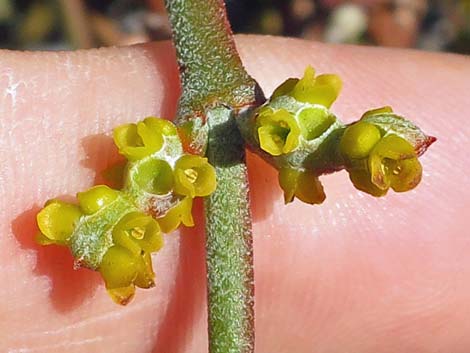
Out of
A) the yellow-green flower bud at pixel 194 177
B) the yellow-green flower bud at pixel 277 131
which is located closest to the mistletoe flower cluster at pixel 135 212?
the yellow-green flower bud at pixel 194 177

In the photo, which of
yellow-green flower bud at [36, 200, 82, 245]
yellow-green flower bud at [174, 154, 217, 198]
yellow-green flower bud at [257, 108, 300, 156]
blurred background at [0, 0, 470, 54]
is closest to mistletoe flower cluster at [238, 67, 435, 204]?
yellow-green flower bud at [257, 108, 300, 156]

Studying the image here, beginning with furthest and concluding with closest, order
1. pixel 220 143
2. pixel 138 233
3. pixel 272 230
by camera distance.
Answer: pixel 272 230
pixel 220 143
pixel 138 233

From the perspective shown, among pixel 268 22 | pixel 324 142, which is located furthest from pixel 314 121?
pixel 268 22

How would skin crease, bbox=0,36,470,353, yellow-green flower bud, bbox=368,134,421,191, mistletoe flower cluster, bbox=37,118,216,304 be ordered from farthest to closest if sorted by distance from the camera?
skin crease, bbox=0,36,470,353, mistletoe flower cluster, bbox=37,118,216,304, yellow-green flower bud, bbox=368,134,421,191

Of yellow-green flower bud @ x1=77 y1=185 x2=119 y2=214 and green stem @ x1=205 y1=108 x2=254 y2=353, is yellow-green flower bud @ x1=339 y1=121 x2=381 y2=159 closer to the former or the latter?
green stem @ x1=205 y1=108 x2=254 y2=353

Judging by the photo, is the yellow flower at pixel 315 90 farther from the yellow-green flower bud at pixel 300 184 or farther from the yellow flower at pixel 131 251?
the yellow flower at pixel 131 251

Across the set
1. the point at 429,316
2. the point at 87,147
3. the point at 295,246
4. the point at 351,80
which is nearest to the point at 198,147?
the point at 87,147

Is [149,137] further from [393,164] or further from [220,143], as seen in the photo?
[393,164]
